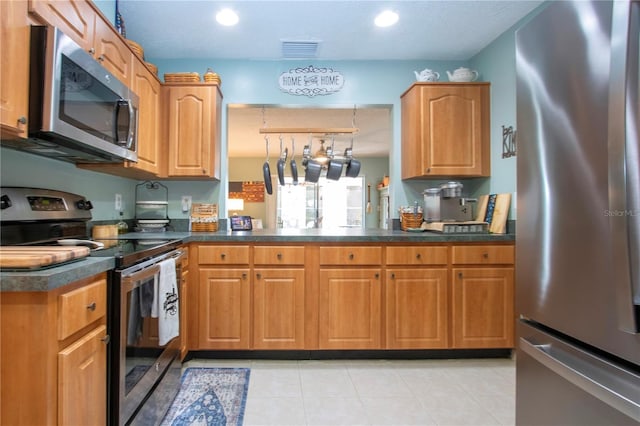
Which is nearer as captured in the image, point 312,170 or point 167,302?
point 167,302

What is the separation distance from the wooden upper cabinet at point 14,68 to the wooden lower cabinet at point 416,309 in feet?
6.82

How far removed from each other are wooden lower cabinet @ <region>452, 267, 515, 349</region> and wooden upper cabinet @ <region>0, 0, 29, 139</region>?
2.46m

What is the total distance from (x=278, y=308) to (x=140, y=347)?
1006mm

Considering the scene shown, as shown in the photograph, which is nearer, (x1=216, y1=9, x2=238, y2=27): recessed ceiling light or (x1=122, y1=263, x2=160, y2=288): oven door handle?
(x1=122, y1=263, x2=160, y2=288): oven door handle

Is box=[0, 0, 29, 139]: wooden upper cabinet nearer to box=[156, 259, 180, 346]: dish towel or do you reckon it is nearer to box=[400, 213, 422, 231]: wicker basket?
box=[156, 259, 180, 346]: dish towel

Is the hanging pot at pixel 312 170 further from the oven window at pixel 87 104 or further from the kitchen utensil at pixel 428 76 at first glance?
the oven window at pixel 87 104

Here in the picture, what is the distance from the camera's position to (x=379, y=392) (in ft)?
6.31

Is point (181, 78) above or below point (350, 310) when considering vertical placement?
above

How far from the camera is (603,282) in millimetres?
757

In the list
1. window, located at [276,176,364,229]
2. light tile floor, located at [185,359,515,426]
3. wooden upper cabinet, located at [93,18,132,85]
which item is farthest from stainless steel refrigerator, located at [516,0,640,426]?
window, located at [276,176,364,229]

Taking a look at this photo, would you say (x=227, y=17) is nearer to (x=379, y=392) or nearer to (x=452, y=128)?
(x=452, y=128)

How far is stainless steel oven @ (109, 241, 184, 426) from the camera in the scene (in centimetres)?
123

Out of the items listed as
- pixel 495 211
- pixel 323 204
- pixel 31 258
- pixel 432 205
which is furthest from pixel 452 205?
pixel 323 204

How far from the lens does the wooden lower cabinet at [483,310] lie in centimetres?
231
